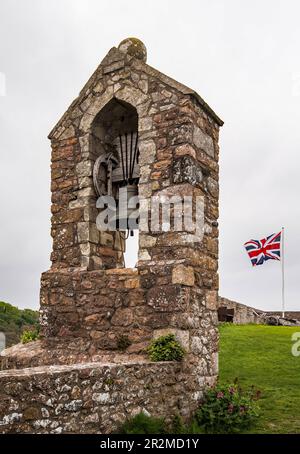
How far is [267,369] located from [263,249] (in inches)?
312

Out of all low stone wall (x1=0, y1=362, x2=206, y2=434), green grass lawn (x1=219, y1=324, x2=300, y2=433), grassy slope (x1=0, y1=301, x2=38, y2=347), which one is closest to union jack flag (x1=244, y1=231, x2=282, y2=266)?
green grass lawn (x1=219, y1=324, x2=300, y2=433)

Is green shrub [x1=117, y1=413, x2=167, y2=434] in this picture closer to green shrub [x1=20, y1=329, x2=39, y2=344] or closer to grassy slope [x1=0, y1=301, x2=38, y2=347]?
green shrub [x1=20, y1=329, x2=39, y2=344]

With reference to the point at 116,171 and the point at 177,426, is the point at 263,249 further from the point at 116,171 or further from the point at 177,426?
the point at 177,426

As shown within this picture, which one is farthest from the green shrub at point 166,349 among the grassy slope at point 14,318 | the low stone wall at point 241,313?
the low stone wall at point 241,313

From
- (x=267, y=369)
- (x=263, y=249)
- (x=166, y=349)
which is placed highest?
(x=263, y=249)

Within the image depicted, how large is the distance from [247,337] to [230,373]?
312cm

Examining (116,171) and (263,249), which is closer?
(116,171)

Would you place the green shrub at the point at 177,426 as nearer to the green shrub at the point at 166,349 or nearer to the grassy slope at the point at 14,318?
the green shrub at the point at 166,349

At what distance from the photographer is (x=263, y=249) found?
16.7m

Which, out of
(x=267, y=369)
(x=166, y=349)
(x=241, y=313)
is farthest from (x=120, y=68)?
(x=241, y=313)

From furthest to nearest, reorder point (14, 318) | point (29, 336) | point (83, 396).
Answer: point (14, 318) → point (29, 336) → point (83, 396)

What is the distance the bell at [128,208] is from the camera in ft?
23.3

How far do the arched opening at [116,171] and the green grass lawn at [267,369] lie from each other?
2.99 meters
